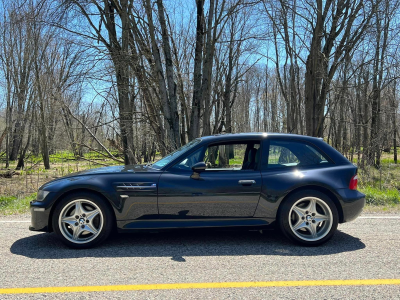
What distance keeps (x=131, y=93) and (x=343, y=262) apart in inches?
378

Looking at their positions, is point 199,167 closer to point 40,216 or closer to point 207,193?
point 207,193

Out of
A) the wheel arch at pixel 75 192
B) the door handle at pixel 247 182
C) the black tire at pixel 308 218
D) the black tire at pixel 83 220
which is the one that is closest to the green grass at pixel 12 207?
the wheel arch at pixel 75 192

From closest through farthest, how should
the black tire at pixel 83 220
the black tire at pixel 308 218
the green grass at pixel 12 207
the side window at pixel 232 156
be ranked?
the black tire at pixel 83 220
the black tire at pixel 308 218
the side window at pixel 232 156
the green grass at pixel 12 207

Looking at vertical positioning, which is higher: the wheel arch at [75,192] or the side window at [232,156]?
the side window at [232,156]

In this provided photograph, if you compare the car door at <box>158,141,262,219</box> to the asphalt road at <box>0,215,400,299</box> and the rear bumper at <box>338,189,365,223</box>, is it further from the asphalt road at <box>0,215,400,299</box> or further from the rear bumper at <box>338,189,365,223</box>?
the rear bumper at <box>338,189,365,223</box>

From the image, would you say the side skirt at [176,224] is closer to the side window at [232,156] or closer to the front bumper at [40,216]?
the side window at [232,156]

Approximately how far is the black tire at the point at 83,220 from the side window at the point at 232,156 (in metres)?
1.52

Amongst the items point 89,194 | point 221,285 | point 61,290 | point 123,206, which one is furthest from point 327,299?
point 89,194

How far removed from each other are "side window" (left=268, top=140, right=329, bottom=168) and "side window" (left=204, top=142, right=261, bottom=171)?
0.73 feet

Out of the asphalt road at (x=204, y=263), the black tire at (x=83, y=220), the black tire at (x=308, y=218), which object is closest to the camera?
A: the asphalt road at (x=204, y=263)

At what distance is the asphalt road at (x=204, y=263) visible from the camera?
9.79ft

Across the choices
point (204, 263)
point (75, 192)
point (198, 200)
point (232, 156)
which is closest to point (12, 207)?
point (75, 192)

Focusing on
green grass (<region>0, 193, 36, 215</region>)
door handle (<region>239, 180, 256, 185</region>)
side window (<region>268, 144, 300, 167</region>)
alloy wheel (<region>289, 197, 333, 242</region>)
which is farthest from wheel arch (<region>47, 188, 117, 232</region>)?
green grass (<region>0, 193, 36, 215</region>)

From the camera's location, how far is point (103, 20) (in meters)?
11.1
